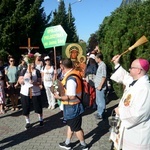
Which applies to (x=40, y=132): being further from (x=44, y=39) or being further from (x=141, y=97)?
(x=141, y=97)

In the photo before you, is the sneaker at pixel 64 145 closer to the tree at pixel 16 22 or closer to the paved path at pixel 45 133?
the paved path at pixel 45 133

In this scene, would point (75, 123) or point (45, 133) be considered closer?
point (75, 123)

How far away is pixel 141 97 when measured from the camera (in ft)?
11.6

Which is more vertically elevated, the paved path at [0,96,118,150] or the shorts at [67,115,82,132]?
the shorts at [67,115,82,132]

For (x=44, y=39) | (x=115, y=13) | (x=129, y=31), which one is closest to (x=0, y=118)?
(x=44, y=39)

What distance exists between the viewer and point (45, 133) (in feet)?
22.7

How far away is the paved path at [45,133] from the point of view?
20.0ft

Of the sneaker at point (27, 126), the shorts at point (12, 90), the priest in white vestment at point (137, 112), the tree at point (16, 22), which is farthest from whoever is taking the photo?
the tree at point (16, 22)

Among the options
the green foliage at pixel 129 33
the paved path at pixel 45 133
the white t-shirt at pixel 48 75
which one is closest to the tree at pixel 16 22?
the white t-shirt at pixel 48 75

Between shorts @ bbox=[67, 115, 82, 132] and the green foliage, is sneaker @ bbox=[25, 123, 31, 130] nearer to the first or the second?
shorts @ bbox=[67, 115, 82, 132]

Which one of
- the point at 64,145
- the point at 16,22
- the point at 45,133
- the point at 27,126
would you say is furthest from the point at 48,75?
the point at 16,22

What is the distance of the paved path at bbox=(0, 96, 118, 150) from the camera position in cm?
610

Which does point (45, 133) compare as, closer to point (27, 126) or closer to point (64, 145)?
point (27, 126)

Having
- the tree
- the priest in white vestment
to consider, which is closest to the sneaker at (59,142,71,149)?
the priest in white vestment
